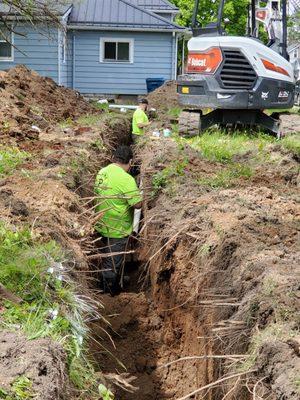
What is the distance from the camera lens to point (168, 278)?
842 cm

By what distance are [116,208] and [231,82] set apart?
17.9ft

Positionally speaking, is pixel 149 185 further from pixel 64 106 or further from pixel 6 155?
pixel 64 106

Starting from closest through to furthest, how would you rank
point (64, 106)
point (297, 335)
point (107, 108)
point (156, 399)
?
1. point (297, 335)
2. point (156, 399)
3. point (64, 106)
4. point (107, 108)

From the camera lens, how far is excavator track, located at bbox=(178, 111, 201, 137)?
1473 cm

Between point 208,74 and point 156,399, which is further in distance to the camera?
point 208,74

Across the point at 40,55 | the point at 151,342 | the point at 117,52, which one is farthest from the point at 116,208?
the point at 117,52

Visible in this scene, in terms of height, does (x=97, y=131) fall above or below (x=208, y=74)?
below

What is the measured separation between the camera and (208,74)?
14.3 meters

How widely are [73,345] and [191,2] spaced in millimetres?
50192

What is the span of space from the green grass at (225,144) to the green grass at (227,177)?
995 mm

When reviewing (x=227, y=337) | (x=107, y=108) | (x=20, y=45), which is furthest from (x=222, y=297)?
(x=20, y=45)

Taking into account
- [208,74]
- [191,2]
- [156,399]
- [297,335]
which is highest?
[191,2]

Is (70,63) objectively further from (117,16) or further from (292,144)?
(292,144)

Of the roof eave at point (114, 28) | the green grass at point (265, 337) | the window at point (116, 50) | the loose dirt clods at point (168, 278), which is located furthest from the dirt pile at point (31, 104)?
the green grass at point (265, 337)
